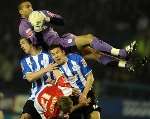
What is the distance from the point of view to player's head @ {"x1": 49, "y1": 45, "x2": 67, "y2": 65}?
11.3 metres

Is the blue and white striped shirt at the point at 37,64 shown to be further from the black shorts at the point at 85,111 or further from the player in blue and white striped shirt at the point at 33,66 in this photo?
the black shorts at the point at 85,111

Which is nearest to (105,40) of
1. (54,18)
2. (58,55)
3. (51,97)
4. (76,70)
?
(54,18)

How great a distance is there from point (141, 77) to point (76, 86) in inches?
234

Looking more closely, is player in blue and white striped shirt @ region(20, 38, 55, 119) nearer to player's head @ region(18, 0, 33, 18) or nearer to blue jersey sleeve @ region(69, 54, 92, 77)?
blue jersey sleeve @ region(69, 54, 92, 77)

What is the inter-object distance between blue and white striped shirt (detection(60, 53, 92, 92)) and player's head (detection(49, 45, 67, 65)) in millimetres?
147

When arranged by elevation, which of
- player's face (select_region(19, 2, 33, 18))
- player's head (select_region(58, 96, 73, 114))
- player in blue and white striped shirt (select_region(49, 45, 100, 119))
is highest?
player's face (select_region(19, 2, 33, 18))

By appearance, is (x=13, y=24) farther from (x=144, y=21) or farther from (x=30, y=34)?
(x=30, y=34)

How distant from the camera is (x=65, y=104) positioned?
1052 centimetres

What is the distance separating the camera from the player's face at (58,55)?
36.9 feet

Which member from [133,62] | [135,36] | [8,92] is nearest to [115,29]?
[135,36]

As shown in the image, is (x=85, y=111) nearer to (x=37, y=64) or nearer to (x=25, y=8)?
(x=37, y=64)

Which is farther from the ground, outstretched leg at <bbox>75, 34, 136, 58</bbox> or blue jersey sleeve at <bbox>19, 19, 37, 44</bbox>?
blue jersey sleeve at <bbox>19, 19, 37, 44</bbox>

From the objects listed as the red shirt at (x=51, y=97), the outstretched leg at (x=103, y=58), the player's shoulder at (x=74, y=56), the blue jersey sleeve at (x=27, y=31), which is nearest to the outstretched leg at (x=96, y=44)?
the outstretched leg at (x=103, y=58)

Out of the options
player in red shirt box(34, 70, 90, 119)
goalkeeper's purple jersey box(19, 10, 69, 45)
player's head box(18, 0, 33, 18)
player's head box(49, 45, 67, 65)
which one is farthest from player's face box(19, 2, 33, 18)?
player in red shirt box(34, 70, 90, 119)
